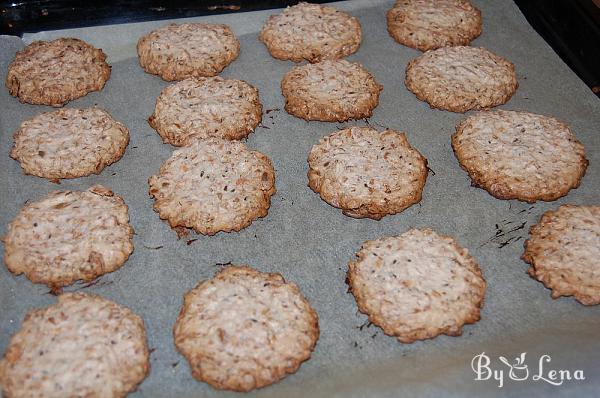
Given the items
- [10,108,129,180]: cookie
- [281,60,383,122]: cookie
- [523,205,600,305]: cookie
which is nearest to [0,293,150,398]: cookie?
[10,108,129,180]: cookie

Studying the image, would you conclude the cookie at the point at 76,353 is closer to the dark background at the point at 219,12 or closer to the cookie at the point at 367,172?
the cookie at the point at 367,172

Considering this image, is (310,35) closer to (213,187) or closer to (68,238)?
(213,187)

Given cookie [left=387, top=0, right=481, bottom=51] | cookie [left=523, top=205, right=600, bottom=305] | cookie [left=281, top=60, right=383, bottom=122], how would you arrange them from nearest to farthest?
cookie [left=523, top=205, right=600, bottom=305] → cookie [left=281, top=60, right=383, bottom=122] → cookie [left=387, top=0, right=481, bottom=51]

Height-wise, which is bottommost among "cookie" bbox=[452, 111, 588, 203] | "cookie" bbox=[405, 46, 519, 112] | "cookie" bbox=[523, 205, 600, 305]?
"cookie" bbox=[523, 205, 600, 305]

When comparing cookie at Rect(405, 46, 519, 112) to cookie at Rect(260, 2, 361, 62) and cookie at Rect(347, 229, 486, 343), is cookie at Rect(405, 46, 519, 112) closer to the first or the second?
cookie at Rect(260, 2, 361, 62)

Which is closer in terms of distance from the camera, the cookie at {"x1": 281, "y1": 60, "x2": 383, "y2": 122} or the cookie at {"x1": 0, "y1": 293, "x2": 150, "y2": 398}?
the cookie at {"x1": 0, "y1": 293, "x2": 150, "y2": 398}

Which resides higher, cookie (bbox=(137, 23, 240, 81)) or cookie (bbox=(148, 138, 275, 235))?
cookie (bbox=(137, 23, 240, 81))

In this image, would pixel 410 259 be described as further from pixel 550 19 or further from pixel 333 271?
pixel 550 19

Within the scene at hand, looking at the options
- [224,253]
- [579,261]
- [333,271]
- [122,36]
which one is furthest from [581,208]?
[122,36]
